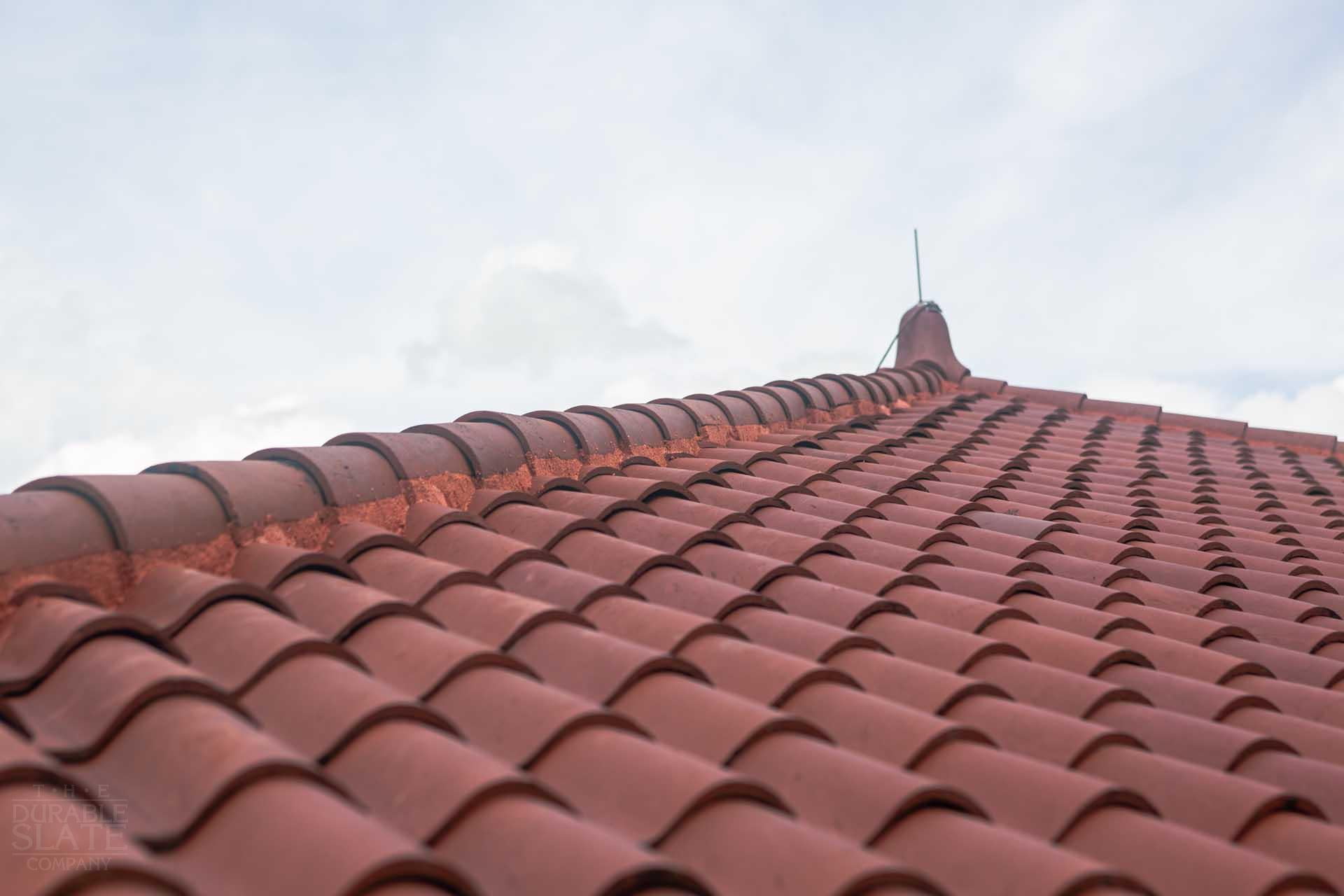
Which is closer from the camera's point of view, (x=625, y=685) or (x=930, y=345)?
(x=625, y=685)

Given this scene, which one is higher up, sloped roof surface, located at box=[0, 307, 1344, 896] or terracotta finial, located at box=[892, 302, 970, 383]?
terracotta finial, located at box=[892, 302, 970, 383]

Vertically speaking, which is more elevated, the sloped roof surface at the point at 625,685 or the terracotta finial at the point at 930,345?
the terracotta finial at the point at 930,345

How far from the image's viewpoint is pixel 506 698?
2.47 m

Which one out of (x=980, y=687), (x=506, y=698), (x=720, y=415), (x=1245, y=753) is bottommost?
(x=1245, y=753)

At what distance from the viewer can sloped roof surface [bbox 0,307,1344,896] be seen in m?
1.92

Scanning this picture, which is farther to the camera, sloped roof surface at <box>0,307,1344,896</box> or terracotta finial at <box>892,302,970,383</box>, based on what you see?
terracotta finial at <box>892,302,970,383</box>

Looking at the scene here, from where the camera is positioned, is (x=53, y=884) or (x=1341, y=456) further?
(x=1341, y=456)

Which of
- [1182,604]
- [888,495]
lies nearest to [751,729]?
[1182,604]

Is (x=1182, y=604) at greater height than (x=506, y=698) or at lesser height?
lesser

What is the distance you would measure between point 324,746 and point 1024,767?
1463 mm

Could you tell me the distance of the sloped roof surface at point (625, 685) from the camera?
1.92m

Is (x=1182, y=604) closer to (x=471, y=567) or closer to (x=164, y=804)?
(x=471, y=567)

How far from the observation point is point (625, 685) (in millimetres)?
2666

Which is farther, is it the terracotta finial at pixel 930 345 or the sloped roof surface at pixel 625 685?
the terracotta finial at pixel 930 345
